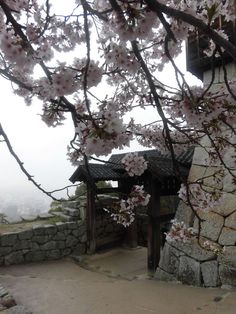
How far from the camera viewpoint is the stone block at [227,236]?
5234mm

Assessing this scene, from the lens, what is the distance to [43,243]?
29.2 ft

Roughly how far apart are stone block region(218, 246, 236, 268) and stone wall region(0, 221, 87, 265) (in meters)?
5.19

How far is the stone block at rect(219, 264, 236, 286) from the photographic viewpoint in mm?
4949

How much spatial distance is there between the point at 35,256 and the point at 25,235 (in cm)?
65

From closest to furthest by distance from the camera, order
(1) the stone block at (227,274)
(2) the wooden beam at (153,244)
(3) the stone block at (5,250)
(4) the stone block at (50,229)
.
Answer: (1) the stone block at (227,274), (2) the wooden beam at (153,244), (3) the stone block at (5,250), (4) the stone block at (50,229)

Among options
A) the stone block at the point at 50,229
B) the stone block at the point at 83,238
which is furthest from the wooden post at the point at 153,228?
the stone block at the point at 50,229

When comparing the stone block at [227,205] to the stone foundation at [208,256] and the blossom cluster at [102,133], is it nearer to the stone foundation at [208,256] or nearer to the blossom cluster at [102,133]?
the stone foundation at [208,256]

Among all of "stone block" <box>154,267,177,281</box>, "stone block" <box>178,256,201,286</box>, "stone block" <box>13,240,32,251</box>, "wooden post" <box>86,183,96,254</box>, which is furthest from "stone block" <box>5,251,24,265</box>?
"stone block" <box>178,256,201,286</box>

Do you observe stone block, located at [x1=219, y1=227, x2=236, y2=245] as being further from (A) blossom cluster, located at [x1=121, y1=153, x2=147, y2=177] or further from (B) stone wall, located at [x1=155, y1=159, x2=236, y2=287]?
(A) blossom cluster, located at [x1=121, y1=153, x2=147, y2=177]

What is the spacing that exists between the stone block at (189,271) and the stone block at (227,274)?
0.45m

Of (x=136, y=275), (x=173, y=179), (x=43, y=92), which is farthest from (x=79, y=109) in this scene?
(x=136, y=275)

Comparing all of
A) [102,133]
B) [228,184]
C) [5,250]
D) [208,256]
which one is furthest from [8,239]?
[102,133]

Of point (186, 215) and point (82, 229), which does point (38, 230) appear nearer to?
point (82, 229)

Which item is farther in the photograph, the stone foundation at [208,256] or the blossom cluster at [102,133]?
the stone foundation at [208,256]
